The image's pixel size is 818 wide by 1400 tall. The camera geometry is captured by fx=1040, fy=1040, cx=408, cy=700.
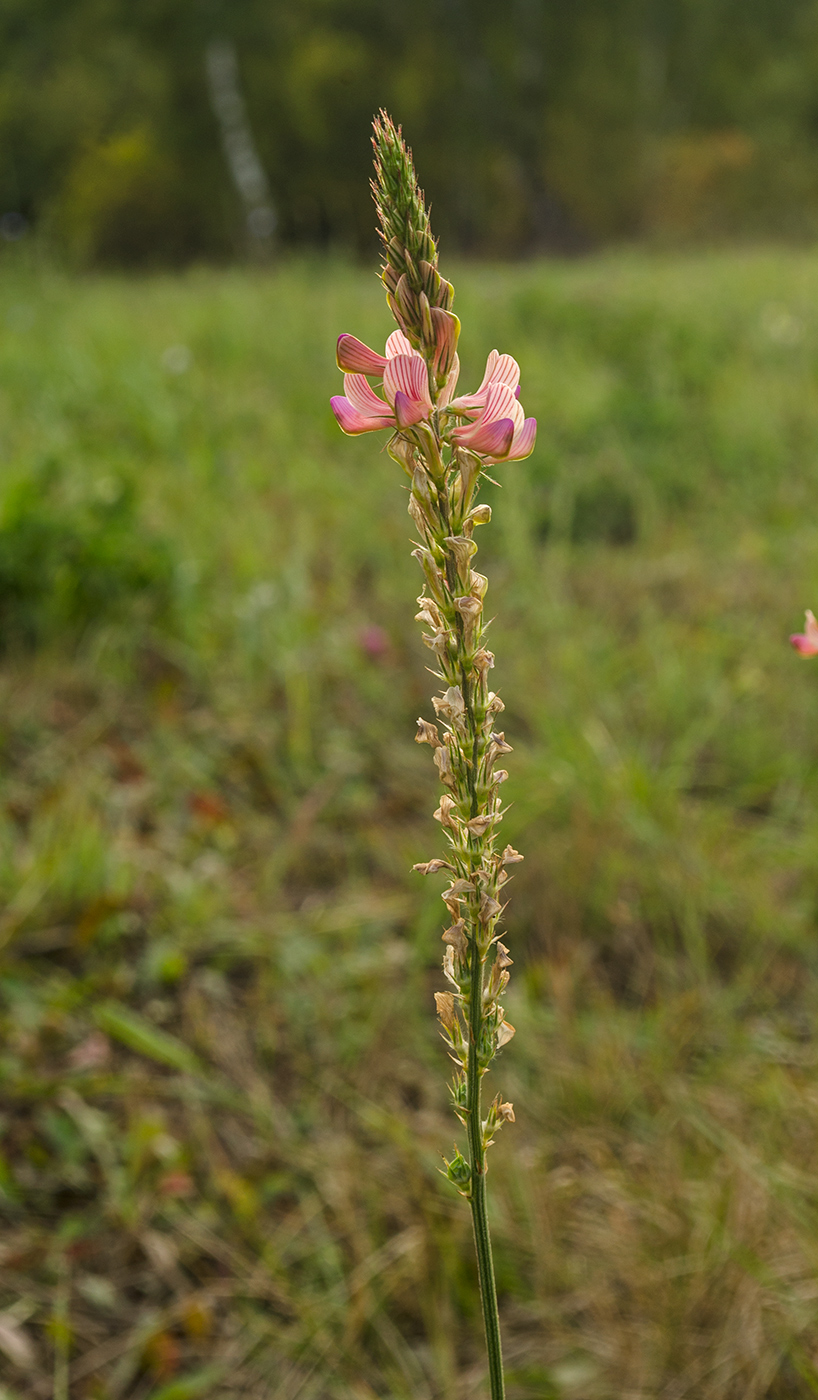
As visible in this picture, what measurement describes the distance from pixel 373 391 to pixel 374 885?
1806mm

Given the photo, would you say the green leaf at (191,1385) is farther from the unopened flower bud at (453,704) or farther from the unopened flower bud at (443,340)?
the unopened flower bud at (443,340)

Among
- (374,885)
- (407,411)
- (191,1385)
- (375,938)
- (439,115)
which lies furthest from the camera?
(439,115)

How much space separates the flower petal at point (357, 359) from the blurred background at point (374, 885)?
1188 mm

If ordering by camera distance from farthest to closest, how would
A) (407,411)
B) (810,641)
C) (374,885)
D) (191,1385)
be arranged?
(374,885)
(191,1385)
(810,641)
(407,411)

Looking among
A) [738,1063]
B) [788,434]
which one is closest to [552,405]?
[788,434]

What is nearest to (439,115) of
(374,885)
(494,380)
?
(374,885)

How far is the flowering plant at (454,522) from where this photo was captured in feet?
1.80

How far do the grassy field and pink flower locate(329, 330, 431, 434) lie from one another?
3.82 ft

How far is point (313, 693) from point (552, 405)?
2161mm

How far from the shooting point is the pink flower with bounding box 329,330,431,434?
1.83 feet

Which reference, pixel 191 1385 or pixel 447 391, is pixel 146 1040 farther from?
pixel 447 391

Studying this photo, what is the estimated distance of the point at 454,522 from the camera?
1.89 ft

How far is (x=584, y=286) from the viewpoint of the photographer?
24.2 feet

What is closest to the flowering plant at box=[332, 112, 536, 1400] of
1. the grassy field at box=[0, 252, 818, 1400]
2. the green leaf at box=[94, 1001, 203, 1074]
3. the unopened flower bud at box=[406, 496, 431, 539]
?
the unopened flower bud at box=[406, 496, 431, 539]
